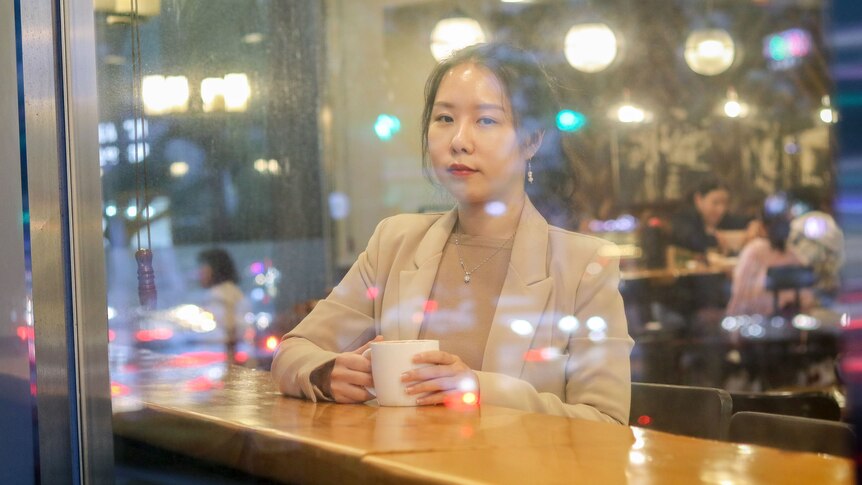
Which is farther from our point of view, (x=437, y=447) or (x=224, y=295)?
(x=224, y=295)

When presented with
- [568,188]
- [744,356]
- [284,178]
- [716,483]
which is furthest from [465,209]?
[284,178]

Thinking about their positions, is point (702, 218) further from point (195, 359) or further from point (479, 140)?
point (195, 359)

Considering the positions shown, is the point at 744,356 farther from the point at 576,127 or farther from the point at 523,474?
the point at 523,474

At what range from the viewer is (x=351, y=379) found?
1143mm

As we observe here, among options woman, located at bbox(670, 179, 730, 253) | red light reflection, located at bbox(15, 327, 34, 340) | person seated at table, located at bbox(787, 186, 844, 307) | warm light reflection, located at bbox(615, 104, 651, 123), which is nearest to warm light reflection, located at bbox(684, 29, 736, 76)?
warm light reflection, located at bbox(615, 104, 651, 123)

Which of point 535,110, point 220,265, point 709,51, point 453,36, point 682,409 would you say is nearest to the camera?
point 682,409

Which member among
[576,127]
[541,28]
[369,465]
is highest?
[541,28]

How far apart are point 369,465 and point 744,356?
1290mm

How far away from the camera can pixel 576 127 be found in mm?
1335

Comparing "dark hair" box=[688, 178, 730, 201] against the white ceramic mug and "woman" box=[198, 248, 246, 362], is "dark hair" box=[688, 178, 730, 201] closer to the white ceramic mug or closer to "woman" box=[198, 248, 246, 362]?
the white ceramic mug

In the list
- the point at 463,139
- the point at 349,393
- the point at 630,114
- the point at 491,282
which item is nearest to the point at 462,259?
the point at 491,282

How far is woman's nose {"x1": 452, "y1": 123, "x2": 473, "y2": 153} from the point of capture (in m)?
1.27

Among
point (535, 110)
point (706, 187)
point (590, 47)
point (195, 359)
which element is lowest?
point (195, 359)

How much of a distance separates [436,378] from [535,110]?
402mm
